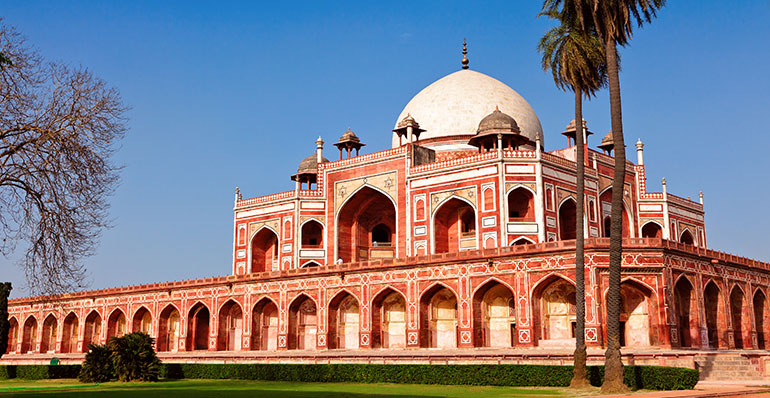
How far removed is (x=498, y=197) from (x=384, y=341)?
25.7ft

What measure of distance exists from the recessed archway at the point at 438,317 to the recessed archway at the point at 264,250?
1364 cm

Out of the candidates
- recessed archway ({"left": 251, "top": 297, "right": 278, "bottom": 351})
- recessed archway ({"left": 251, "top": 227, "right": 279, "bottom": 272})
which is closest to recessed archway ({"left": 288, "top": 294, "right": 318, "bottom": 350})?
recessed archway ({"left": 251, "top": 297, "right": 278, "bottom": 351})

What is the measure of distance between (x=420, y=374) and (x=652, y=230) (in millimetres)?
24080

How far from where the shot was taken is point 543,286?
26547 mm

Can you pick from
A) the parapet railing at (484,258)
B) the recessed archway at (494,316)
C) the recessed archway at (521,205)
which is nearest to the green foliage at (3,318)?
the parapet railing at (484,258)

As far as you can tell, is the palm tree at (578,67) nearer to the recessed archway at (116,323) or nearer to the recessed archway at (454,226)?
the recessed archway at (454,226)

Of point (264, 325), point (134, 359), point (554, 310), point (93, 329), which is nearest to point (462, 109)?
point (264, 325)

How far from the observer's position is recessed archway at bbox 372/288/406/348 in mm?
30500

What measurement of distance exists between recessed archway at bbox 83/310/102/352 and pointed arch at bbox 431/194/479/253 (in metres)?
20.9

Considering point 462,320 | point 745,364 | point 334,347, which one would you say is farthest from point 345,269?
point 745,364

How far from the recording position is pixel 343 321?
32.3 metres

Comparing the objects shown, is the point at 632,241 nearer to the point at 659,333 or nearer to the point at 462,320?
the point at 659,333


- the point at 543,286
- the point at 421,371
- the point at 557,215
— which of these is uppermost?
the point at 557,215

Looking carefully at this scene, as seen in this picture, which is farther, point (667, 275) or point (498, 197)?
point (498, 197)
